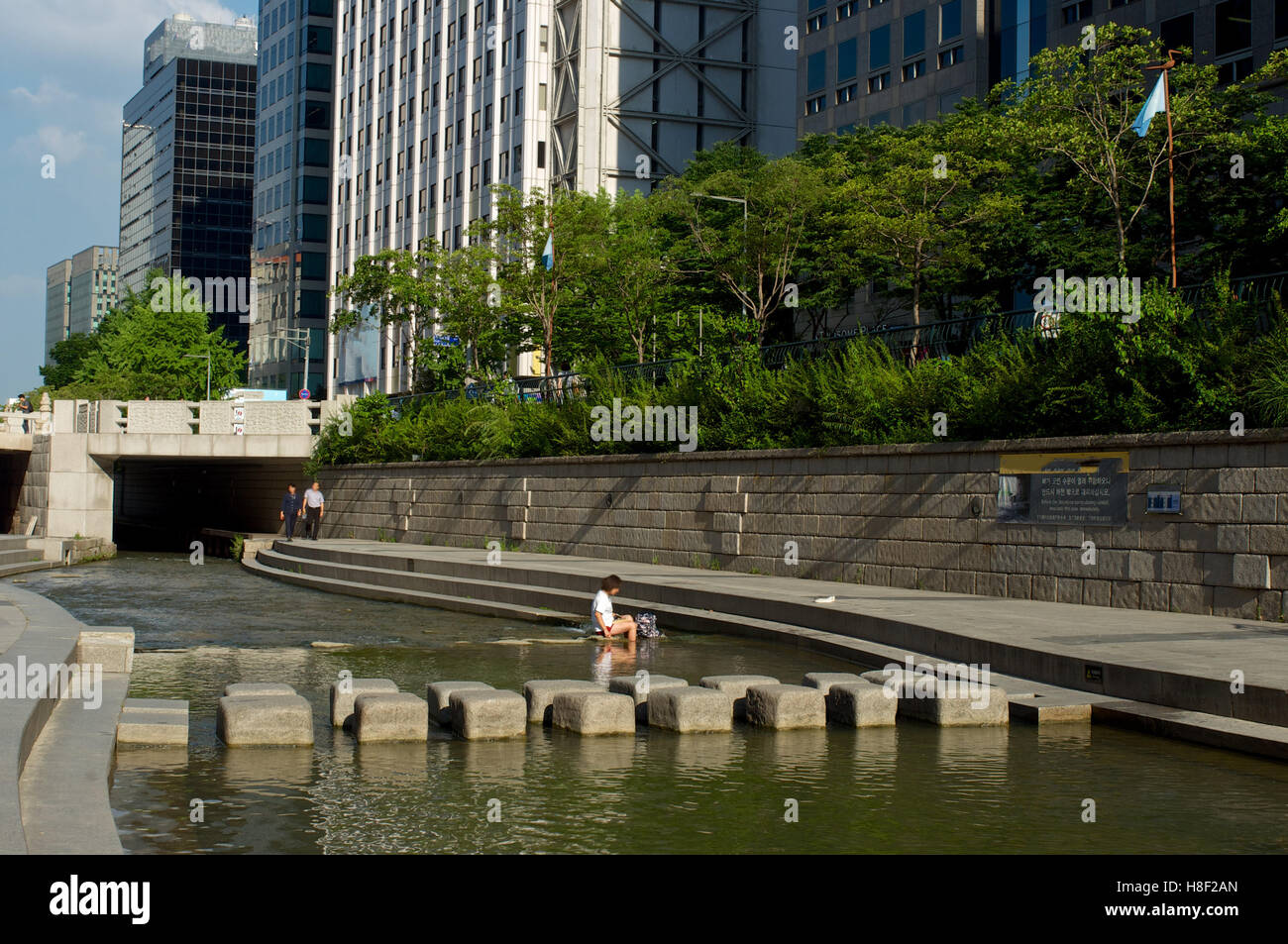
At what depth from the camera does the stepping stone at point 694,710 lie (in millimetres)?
10680

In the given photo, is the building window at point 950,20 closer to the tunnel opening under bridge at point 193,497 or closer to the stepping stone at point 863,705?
the tunnel opening under bridge at point 193,497

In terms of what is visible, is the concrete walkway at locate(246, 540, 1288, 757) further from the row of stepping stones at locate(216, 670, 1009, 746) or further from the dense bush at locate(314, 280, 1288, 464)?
the dense bush at locate(314, 280, 1288, 464)

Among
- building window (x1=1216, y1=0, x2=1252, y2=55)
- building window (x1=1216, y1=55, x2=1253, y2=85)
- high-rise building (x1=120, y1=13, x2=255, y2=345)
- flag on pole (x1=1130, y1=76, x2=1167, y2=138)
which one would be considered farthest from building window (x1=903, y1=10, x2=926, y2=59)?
high-rise building (x1=120, y1=13, x2=255, y2=345)

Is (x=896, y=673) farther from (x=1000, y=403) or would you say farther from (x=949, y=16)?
(x=949, y=16)

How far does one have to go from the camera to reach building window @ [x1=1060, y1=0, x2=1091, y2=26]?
45.7 meters

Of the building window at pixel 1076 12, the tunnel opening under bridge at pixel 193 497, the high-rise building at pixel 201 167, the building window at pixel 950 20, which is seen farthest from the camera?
the high-rise building at pixel 201 167

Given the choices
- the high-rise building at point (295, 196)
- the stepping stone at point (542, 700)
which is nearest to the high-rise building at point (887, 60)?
the stepping stone at point (542, 700)

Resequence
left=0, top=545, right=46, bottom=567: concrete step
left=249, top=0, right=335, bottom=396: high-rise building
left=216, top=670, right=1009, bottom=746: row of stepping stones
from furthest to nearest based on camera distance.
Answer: left=249, top=0, right=335, bottom=396: high-rise building < left=0, top=545, right=46, bottom=567: concrete step < left=216, top=670, right=1009, bottom=746: row of stepping stones

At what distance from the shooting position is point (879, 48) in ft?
182

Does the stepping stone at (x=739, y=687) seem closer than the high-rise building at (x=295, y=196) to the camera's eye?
Yes

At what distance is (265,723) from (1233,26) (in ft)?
130

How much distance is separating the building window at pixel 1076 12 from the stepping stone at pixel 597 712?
41313 millimetres

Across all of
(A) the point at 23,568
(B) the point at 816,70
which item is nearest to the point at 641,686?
(A) the point at 23,568

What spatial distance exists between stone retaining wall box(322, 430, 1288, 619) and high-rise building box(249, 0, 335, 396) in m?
71.3
